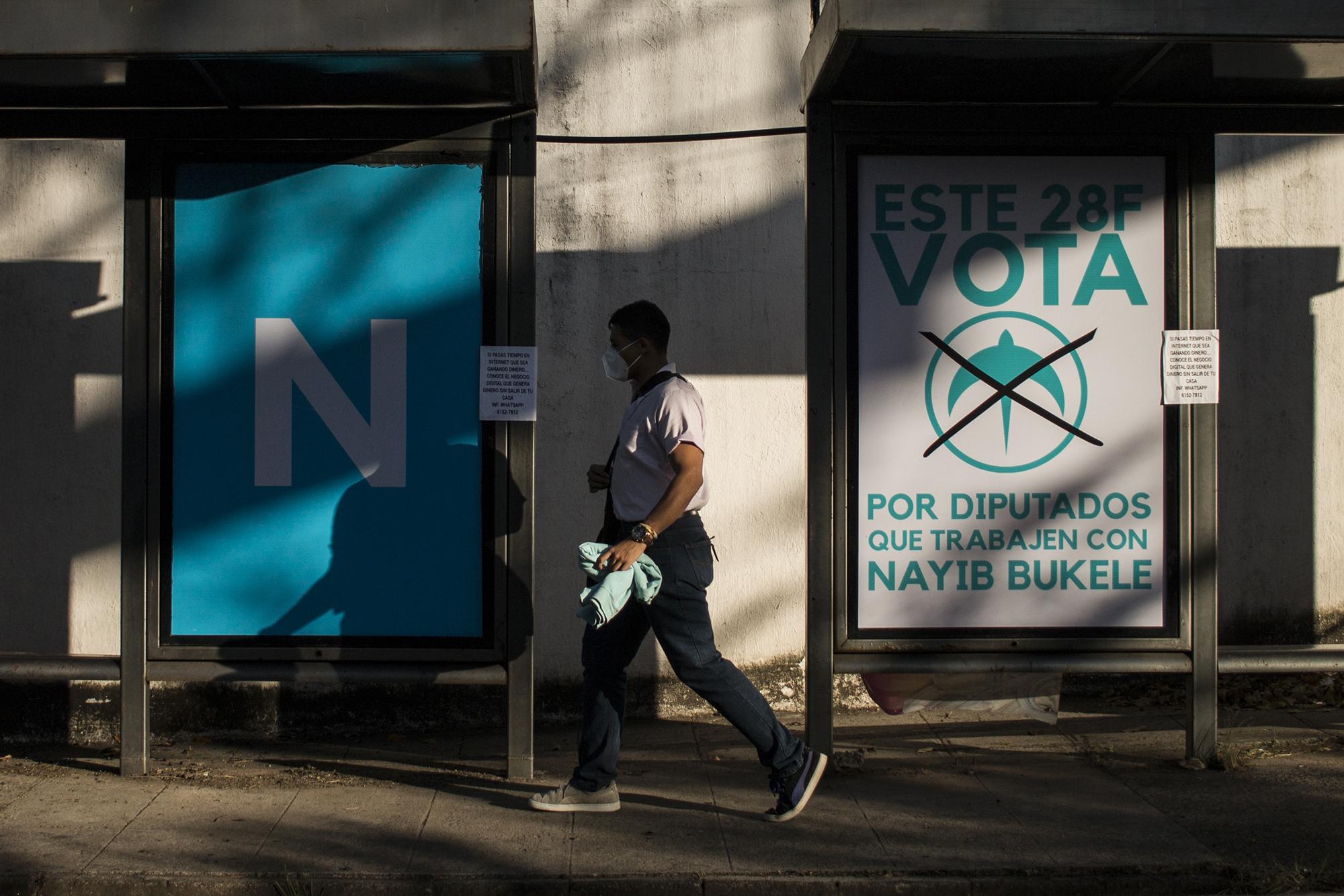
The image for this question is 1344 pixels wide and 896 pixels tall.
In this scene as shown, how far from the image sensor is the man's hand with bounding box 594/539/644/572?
14.1 feet

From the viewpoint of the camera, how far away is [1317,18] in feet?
14.1

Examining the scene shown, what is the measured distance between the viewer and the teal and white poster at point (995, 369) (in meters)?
5.16

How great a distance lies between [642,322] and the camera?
458 cm

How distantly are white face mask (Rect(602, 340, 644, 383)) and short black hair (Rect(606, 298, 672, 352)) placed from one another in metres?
0.04

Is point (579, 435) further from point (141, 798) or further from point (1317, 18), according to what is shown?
point (1317, 18)

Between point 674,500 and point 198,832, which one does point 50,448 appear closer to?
point 198,832

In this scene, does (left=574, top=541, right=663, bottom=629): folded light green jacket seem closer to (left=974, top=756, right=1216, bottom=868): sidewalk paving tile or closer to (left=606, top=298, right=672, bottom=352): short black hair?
(left=606, top=298, right=672, bottom=352): short black hair

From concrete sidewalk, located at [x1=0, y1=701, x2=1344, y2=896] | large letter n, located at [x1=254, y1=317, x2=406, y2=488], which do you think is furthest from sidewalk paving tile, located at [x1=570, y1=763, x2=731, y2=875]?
large letter n, located at [x1=254, y1=317, x2=406, y2=488]

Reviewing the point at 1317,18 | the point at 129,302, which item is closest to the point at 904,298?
the point at 1317,18

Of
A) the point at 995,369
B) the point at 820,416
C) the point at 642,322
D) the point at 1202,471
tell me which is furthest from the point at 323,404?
Result: the point at 1202,471

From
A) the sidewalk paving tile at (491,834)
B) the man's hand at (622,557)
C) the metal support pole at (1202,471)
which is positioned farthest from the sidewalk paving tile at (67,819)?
the metal support pole at (1202,471)

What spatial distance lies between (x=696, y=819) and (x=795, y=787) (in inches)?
16.0

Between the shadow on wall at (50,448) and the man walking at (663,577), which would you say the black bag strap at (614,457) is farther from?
the shadow on wall at (50,448)

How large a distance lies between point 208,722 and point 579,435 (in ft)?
7.89
